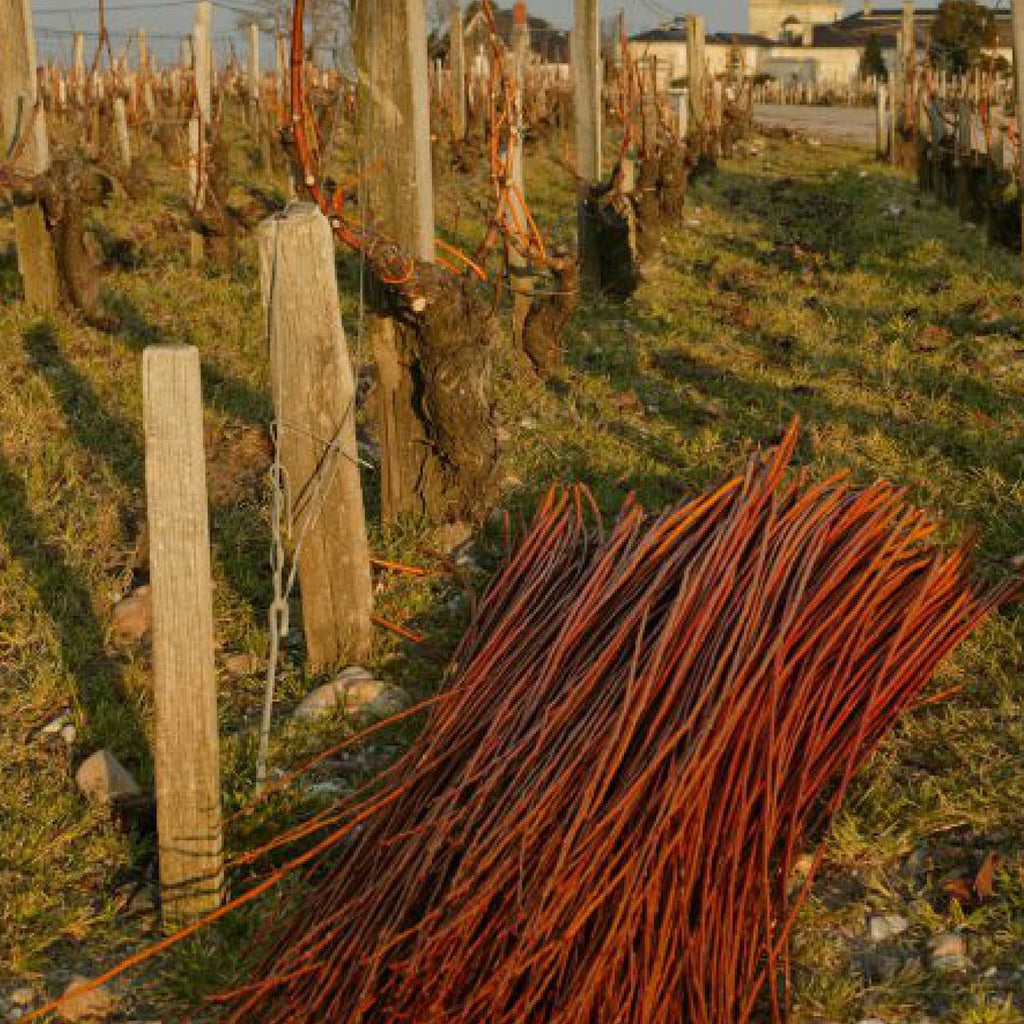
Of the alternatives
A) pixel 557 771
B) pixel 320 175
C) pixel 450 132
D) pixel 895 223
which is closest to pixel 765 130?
pixel 450 132

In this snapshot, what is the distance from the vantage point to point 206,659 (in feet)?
9.53

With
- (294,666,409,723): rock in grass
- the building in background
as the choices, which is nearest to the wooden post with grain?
(294,666,409,723): rock in grass

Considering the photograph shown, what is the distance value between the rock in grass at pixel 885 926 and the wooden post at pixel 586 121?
266 inches

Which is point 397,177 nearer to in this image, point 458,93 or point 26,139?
point 26,139

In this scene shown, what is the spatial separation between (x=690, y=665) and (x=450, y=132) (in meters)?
17.9

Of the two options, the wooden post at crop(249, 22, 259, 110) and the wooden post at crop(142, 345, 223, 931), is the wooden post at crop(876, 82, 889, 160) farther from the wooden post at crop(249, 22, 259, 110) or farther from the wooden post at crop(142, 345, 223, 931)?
the wooden post at crop(142, 345, 223, 931)

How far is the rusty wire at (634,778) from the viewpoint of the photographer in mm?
2523

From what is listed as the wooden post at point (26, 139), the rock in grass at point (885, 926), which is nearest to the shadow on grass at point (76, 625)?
the rock in grass at point (885, 926)

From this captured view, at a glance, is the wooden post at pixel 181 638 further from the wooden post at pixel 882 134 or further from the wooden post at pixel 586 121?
the wooden post at pixel 882 134

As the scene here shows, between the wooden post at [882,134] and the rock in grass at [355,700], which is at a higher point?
the wooden post at [882,134]

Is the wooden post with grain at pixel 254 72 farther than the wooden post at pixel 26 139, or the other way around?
the wooden post with grain at pixel 254 72

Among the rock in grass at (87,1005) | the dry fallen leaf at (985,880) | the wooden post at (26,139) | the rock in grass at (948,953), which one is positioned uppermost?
the wooden post at (26,139)

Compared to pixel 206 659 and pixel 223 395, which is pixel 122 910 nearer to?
pixel 206 659

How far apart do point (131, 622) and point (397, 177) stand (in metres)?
1.81
